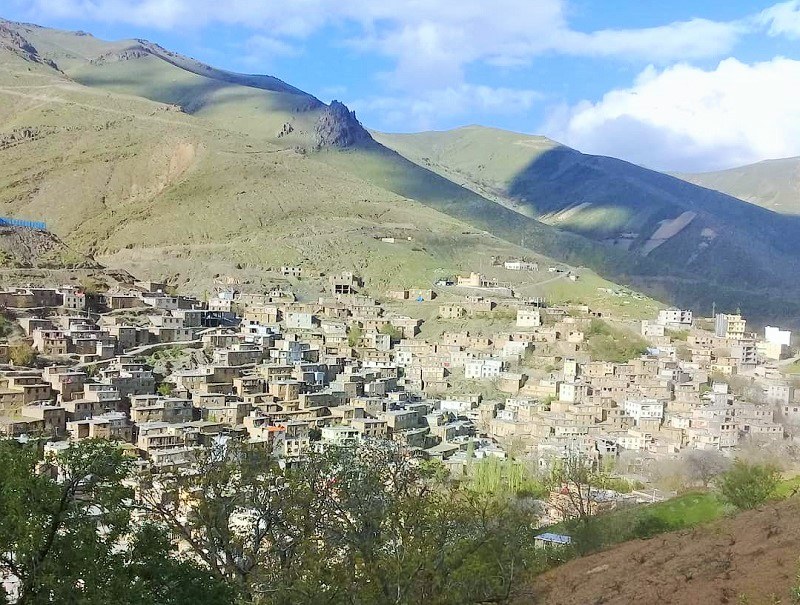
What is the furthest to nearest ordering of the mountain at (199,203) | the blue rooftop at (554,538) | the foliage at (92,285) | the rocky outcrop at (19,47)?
1. the rocky outcrop at (19,47)
2. the mountain at (199,203)
3. the foliage at (92,285)
4. the blue rooftop at (554,538)

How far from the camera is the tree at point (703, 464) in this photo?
35344mm

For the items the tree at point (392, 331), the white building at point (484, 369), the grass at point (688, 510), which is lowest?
the grass at point (688, 510)

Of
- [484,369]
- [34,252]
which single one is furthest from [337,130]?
[484,369]

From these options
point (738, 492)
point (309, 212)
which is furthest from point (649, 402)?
point (309, 212)

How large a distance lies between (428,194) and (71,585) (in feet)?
439

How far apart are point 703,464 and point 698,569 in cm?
2464

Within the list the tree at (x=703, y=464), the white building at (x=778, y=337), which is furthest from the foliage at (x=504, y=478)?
the white building at (x=778, y=337)

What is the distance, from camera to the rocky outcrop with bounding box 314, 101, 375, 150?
149 m

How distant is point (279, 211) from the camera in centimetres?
9194

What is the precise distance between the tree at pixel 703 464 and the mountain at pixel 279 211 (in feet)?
130

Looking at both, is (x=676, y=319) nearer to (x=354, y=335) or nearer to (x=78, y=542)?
(x=354, y=335)

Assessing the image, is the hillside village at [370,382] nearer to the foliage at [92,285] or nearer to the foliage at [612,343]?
the foliage at [612,343]

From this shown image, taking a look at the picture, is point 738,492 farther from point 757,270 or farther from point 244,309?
point 757,270

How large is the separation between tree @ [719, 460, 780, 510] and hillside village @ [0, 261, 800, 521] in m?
7.71
